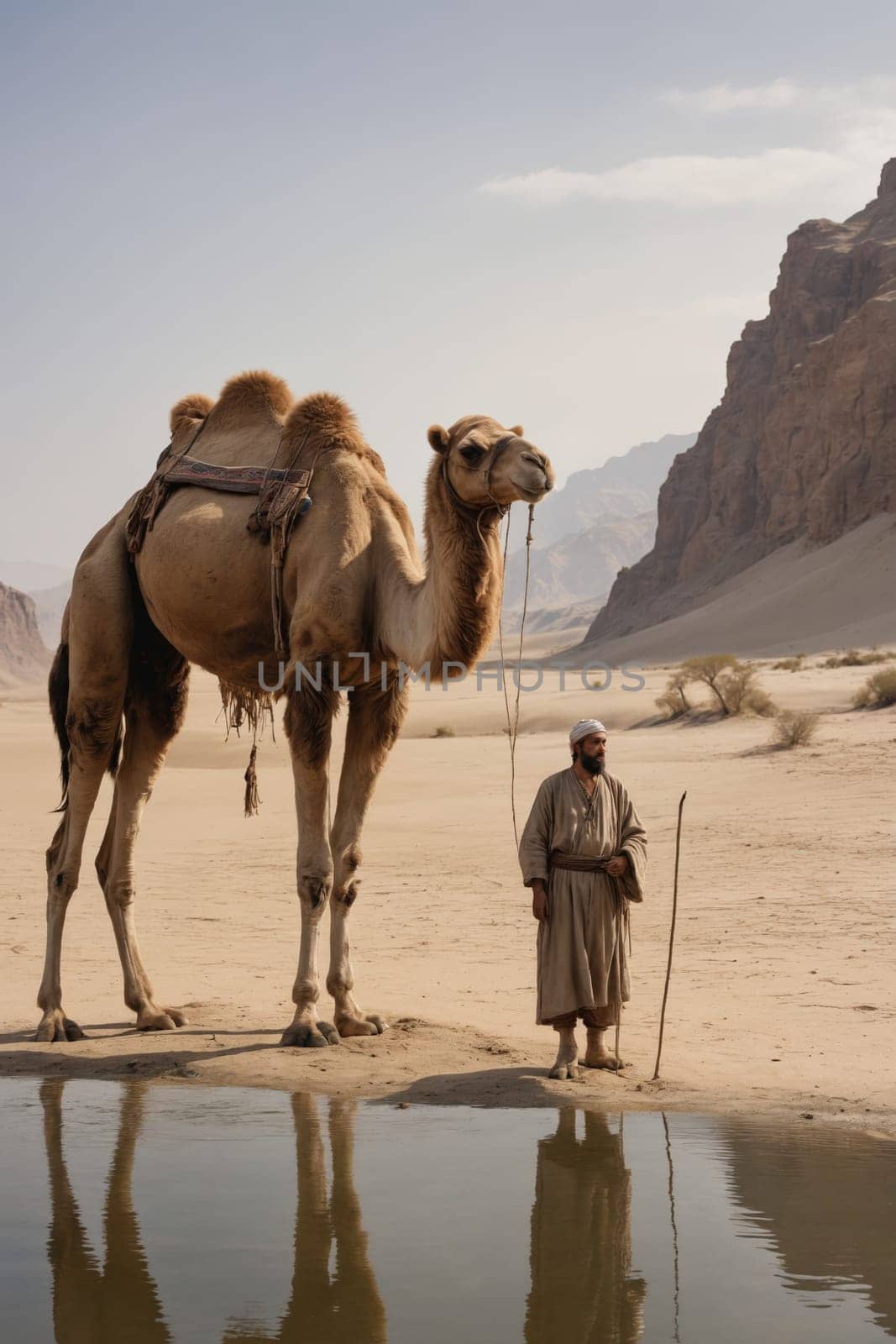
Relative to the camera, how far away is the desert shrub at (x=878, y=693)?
23344 mm

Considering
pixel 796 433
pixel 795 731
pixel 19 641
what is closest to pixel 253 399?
pixel 795 731

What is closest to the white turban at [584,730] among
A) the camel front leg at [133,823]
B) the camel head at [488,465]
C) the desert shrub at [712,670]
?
the camel head at [488,465]

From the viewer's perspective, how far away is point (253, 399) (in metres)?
8.10

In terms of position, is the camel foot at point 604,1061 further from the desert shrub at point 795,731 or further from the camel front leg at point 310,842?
A: the desert shrub at point 795,731

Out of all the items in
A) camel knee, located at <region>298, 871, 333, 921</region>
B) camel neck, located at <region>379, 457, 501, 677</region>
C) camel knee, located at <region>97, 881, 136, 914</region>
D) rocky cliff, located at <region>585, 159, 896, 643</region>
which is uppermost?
rocky cliff, located at <region>585, 159, 896, 643</region>

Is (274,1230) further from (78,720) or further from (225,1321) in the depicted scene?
(78,720)

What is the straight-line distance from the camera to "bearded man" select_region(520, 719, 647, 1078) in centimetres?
595

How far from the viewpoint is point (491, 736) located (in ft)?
80.9

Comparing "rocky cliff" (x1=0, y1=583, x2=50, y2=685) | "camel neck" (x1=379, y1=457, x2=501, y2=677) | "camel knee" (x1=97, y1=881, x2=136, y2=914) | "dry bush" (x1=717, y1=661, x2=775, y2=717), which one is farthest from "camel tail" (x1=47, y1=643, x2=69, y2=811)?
"rocky cliff" (x1=0, y1=583, x2=50, y2=685)

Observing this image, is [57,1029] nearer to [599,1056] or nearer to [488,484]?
[599,1056]

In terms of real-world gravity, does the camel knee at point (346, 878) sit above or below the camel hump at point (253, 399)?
below

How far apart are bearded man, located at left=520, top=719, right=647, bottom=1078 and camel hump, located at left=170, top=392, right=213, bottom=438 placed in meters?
3.56

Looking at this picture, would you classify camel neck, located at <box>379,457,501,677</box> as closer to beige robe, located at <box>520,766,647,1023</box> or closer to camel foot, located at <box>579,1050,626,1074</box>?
beige robe, located at <box>520,766,647,1023</box>

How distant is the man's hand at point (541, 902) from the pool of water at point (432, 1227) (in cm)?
80
